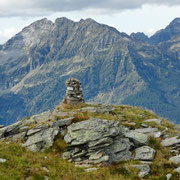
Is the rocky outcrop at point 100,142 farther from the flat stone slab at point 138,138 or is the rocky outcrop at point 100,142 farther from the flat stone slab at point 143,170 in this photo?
the flat stone slab at point 143,170

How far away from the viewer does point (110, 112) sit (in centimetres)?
3653

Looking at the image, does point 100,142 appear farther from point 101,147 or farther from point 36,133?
point 36,133

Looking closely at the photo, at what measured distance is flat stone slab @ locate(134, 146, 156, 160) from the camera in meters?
22.4

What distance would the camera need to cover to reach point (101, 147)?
2300 centimetres

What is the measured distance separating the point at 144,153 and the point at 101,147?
3924 mm

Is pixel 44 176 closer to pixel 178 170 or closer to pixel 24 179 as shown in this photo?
pixel 24 179

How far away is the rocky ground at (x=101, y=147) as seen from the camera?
2011cm

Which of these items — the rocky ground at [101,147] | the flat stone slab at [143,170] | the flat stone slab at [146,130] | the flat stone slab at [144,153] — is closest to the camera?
the flat stone slab at [143,170]

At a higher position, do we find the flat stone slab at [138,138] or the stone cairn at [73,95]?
the stone cairn at [73,95]

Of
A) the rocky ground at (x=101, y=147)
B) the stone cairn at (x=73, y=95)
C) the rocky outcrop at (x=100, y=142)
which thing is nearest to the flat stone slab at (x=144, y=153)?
the rocky ground at (x=101, y=147)

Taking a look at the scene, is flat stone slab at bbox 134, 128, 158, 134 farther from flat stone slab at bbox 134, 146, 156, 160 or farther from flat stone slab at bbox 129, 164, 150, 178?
flat stone slab at bbox 129, 164, 150, 178

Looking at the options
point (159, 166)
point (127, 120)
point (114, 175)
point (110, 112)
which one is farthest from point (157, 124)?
point (114, 175)

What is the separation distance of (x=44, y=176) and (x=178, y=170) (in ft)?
33.1

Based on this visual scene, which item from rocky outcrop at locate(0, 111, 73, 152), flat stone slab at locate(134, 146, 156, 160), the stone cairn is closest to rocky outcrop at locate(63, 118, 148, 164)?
flat stone slab at locate(134, 146, 156, 160)
